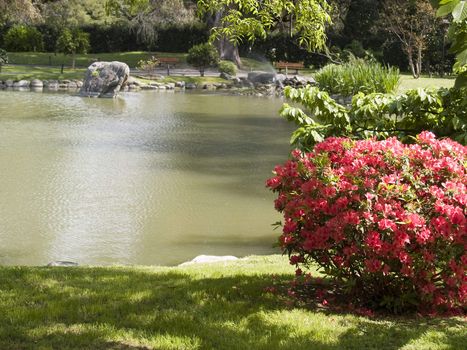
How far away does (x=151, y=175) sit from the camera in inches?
460

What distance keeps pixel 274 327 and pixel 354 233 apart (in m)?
0.75

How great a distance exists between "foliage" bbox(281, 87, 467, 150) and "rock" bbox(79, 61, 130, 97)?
65.5ft

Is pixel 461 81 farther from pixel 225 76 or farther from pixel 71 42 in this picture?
pixel 71 42

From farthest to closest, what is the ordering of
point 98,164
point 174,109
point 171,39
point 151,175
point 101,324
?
point 171,39
point 174,109
point 98,164
point 151,175
point 101,324

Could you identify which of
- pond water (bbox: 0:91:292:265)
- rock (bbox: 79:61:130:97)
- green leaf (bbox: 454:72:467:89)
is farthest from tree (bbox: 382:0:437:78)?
green leaf (bbox: 454:72:467:89)

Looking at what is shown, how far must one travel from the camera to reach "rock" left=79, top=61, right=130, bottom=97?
2506cm

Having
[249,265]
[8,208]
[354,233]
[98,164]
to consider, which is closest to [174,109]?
[98,164]

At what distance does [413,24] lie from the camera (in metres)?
30.9

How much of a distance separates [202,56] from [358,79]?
1618cm

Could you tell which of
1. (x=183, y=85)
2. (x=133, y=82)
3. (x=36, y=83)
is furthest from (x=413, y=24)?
(x=36, y=83)

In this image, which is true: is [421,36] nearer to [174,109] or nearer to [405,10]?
[405,10]

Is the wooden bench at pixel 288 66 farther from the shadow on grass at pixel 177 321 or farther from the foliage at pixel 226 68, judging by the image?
the shadow on grass at pixel 177 321

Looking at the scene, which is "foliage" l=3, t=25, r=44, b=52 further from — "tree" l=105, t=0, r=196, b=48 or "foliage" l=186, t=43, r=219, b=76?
"foliage" l=186, t=43, r=219, b=76

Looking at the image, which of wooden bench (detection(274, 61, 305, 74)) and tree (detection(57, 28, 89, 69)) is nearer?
tree (detection(57, 28, 89, 69))
